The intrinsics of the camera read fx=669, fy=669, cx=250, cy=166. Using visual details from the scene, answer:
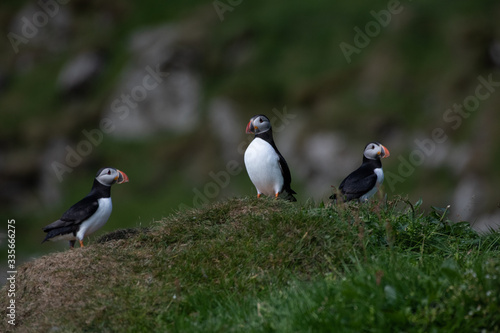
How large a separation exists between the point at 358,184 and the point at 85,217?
12.0 ft

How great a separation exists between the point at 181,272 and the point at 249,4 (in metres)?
25.9

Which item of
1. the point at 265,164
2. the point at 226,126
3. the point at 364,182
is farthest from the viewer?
the point at 226,126

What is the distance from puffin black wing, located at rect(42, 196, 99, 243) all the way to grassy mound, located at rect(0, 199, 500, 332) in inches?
20.1

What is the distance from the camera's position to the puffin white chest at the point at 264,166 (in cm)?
904

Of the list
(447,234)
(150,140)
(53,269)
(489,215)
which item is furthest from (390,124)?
(53,269)

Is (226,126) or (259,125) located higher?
(226,126)

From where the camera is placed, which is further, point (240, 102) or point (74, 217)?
point (240, 102)

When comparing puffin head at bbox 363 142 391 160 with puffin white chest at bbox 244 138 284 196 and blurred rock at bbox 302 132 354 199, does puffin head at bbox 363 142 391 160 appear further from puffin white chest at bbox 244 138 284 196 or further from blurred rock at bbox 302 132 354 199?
blurred rock at bbox 302 132 354 199

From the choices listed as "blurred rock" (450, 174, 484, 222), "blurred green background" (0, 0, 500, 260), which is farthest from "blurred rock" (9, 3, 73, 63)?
"blurred rock" (450, 174, 484, 222)

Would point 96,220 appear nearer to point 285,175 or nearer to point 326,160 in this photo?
point 285,175

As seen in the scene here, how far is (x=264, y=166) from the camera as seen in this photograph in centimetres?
902

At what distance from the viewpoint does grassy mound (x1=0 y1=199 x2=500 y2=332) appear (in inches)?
199

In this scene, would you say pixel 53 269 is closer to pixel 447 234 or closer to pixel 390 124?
pixel 447 234

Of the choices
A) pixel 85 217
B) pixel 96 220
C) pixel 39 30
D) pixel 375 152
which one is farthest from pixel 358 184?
pixel 39 30
